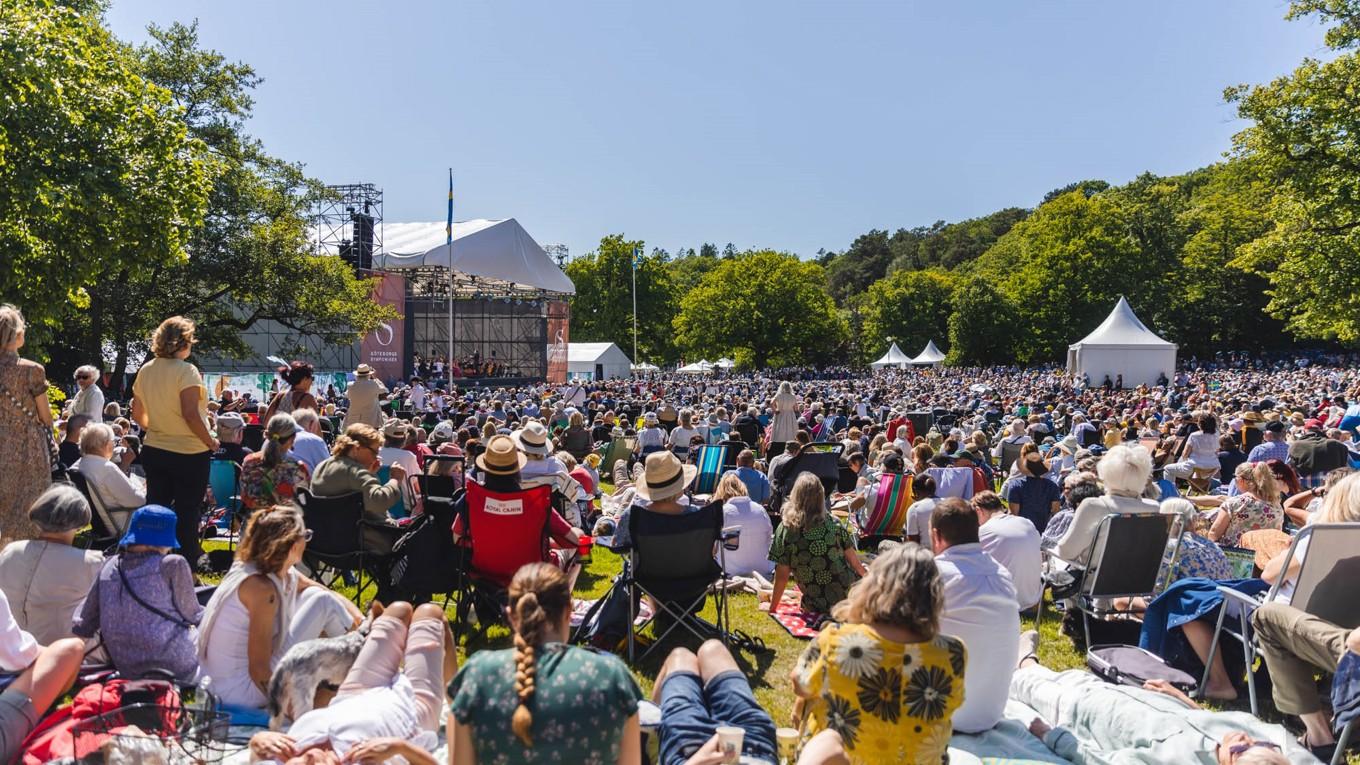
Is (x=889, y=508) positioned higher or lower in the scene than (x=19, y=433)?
lower

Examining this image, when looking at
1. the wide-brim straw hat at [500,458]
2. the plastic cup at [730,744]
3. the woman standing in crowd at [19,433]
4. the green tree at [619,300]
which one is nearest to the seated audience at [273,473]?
the woman standing in crowd at [19,433]

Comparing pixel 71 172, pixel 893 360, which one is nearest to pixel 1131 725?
pixel 71 172

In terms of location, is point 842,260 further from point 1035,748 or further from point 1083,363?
point 1035,748

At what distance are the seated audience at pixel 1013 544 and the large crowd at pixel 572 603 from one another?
19mm

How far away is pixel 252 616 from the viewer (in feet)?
10.8

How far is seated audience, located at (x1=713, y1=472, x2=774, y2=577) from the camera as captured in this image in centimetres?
655

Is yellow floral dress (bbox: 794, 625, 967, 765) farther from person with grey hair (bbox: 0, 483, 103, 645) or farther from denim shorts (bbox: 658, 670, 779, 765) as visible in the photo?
person with grey hair (bbox: 0, 483, 103, 645)

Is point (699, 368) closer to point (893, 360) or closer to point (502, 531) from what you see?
point (893, 360)

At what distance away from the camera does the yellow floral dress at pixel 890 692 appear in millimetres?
2525

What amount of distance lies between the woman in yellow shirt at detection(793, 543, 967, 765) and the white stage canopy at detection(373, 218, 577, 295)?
101 feet

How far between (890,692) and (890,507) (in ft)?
16.6

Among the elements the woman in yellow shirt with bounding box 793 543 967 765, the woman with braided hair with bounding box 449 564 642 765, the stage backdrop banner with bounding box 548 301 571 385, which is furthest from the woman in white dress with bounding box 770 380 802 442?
the stage backdrop banner with bounding box 548 301 571 385

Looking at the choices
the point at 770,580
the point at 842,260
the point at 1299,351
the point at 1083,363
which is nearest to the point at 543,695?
the point at 770,580

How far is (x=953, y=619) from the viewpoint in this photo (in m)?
3.46
